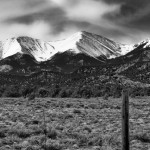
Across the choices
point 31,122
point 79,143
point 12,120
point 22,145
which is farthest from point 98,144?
point 12,120

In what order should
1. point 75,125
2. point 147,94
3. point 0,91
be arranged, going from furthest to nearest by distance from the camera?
1. point 147,94
2. point 0,91
3. point 75,125

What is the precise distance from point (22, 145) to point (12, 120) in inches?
307

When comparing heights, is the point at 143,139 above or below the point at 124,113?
below

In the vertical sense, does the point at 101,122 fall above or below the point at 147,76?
below

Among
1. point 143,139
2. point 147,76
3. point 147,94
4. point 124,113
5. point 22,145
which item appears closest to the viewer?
point 124,113

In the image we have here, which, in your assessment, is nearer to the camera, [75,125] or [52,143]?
[52,143]

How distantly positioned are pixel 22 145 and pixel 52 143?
1.25 meters

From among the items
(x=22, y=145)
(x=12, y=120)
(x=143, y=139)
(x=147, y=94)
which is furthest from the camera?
(x=147, y=94)

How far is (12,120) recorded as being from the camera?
20609 mm

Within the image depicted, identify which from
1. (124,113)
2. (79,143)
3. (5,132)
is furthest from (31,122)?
(124,113)

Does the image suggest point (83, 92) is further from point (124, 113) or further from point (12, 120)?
point (124, 113)

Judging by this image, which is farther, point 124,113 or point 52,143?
point 52,143

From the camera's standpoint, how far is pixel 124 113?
9.49 metres

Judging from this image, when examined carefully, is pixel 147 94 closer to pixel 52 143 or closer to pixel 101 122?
pixel 101 122
